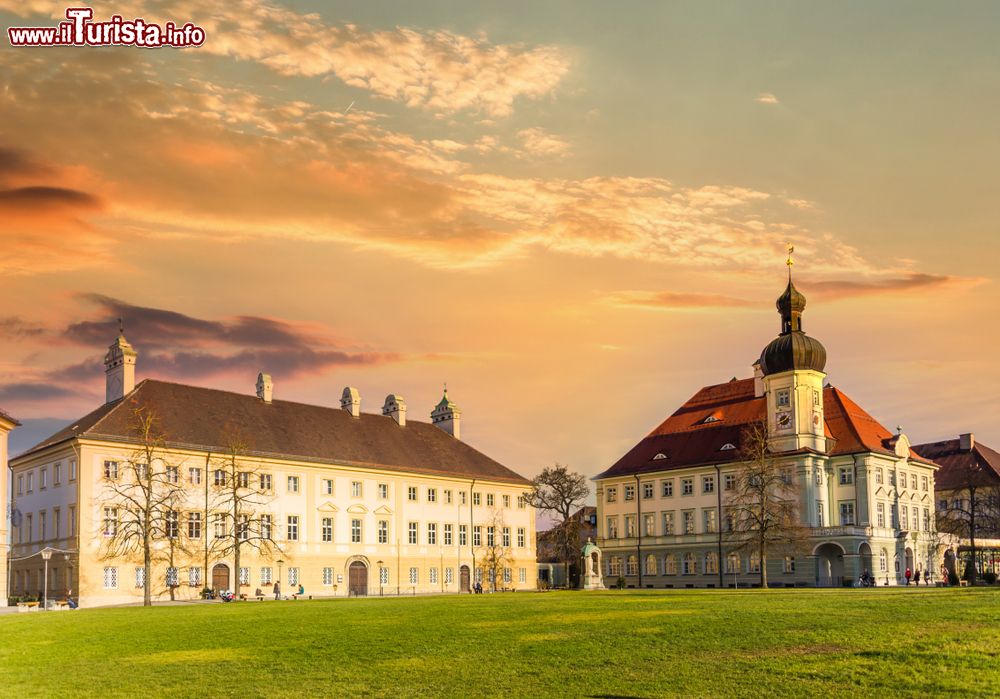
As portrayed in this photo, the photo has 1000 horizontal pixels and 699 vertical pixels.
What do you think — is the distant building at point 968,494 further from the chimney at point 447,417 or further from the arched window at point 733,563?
the chimney at point 447,417

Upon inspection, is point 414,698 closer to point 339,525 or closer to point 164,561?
point 164,561

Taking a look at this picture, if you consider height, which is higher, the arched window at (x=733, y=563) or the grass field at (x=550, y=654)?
the grass field at (x=550, y=654)

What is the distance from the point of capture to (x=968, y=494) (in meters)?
122

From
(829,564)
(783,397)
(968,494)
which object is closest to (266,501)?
(783,397)

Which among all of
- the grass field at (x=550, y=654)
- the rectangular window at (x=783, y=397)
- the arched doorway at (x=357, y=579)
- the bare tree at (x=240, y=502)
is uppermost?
the rectangular window at (x=783, y=397)

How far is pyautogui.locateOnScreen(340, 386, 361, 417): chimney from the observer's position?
9700 cm

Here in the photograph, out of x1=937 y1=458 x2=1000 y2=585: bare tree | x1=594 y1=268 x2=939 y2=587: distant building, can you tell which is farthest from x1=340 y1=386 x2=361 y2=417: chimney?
x1=937 y1=458 x2=1000 y2=585: bare tree

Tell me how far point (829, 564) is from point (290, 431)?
1709 inches

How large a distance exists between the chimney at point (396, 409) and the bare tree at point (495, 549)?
11.3 meters

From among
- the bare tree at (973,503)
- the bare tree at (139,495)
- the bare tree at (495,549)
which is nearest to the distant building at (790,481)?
the bare tree at (973,503)

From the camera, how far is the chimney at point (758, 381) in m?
103

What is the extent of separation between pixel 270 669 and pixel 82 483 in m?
53.8

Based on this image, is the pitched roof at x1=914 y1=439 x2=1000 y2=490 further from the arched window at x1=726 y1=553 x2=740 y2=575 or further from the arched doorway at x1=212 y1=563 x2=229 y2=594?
the arched doorway at x1=212 y1=563 x2=229 y2=594

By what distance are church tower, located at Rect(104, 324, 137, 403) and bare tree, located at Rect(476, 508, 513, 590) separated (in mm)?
32780
